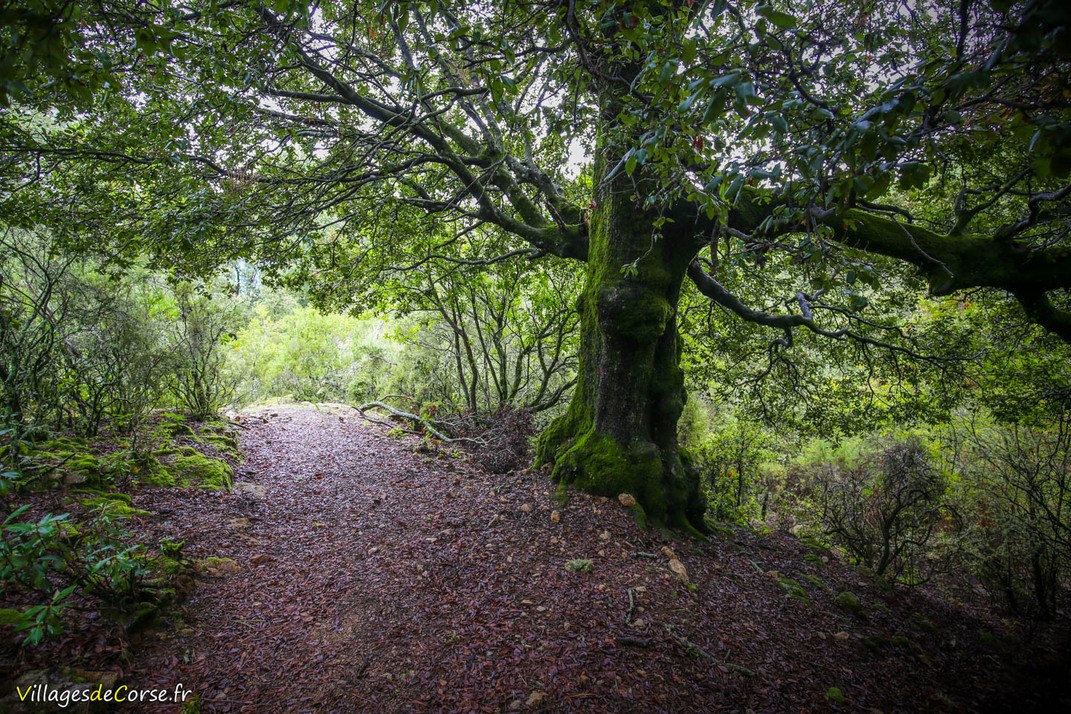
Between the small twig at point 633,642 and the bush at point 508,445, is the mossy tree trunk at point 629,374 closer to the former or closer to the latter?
the bush at point 508,445

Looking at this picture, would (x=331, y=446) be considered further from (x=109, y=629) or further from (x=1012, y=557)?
(x=1012, y=557)

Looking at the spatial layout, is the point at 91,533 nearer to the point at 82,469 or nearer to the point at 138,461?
the point at 82,469

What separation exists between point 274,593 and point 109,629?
1.09 m

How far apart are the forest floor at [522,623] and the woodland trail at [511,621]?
2cm

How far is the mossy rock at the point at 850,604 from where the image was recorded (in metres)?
4.30

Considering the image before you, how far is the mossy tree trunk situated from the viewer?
5047mm

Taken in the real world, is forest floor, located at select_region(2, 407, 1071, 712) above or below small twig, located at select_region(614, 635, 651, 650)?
below

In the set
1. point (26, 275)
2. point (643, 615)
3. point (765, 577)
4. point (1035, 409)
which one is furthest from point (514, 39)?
point (1035, 409)

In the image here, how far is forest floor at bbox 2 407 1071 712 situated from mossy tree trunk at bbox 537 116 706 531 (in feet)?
1.50

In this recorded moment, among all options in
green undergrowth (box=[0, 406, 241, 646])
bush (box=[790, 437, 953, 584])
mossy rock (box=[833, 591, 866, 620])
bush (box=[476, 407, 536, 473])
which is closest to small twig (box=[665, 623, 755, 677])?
mossy rock (box=[833, 591, 866, 620])

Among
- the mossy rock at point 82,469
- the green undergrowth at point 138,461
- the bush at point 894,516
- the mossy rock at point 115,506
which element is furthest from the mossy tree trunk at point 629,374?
the mossy rock at point 82,469

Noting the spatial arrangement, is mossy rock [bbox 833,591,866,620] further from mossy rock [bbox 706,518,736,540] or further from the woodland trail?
mossy rock [bbox 706,518,736,540]

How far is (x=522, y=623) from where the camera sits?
321cm

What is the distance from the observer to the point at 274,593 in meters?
3.61
